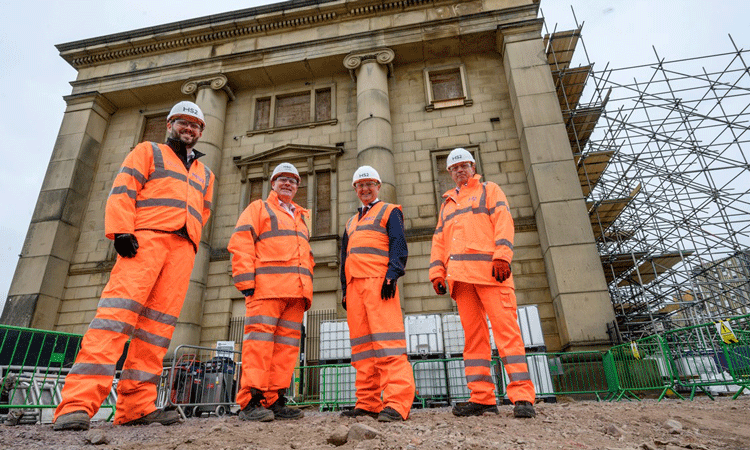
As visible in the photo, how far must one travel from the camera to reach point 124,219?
3312mm

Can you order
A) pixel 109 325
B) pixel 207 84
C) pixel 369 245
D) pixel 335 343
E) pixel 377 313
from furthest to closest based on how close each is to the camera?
pixel 207 84
pixel 335 343
pixel 369 245
pixel 377 313
pixel 109 325

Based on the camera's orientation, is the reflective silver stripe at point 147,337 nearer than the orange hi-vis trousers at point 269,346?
Yes

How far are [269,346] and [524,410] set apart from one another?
2.28m

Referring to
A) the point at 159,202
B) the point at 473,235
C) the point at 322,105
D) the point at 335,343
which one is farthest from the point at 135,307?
the point at 322,105

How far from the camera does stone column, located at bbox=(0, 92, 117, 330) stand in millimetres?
11148

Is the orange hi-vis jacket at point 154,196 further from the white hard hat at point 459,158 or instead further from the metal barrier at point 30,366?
the white hard hat at point 459,158

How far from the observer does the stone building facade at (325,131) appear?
1003 cm

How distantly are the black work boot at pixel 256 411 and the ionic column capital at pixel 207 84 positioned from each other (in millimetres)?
11704

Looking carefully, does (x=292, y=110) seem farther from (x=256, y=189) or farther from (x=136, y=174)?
(x=136, y=174)

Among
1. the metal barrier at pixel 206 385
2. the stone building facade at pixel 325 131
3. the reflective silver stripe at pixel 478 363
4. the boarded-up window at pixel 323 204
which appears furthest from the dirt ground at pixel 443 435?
the boarded-up window at pixel 323 204

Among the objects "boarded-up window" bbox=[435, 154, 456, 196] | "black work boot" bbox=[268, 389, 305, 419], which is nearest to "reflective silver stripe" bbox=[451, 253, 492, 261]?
"black work boot" bbox=[268, 389, 305, 419]

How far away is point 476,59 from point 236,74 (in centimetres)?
769

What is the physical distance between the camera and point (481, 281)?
380 cm

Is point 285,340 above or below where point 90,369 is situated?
above
